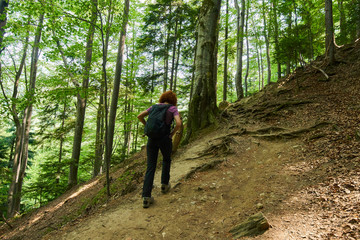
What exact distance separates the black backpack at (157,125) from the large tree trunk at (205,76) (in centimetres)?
350

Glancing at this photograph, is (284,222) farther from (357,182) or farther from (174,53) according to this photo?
(174,53)

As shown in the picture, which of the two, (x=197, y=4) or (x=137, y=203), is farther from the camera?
(x=197, y=4)

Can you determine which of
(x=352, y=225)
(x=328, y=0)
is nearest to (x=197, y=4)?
(x=328, y=0)

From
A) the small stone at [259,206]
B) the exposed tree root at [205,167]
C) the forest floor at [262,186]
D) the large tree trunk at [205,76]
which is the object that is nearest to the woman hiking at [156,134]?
the forest floor at [262,186]

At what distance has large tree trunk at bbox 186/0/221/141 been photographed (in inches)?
279

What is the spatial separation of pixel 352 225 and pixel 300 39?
864 centimetres

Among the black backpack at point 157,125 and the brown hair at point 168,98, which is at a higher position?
the brown hair at point 168,98

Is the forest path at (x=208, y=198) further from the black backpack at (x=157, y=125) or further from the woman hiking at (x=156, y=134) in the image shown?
the black backpack at (x=157, y=125)

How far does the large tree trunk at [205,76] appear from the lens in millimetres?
7094

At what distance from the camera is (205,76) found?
280 inches

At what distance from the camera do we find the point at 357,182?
2588 millimetres

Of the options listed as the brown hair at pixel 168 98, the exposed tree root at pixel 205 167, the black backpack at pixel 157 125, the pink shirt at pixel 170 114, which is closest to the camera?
the black backpack at pixel 157 125

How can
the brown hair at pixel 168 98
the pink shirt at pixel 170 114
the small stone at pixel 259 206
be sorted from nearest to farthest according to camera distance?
the small stone at pixel 259 206, the pink shirt at pixel 170 114, the brown hair at pixel 168 98

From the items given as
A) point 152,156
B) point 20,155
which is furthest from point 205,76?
point 20,155
